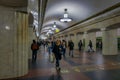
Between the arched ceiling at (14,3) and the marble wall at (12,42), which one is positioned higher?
the arched ceiling at (14,3)

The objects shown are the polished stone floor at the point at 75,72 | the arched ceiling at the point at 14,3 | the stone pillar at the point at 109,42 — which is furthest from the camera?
the stone pillar at the point at 109,42

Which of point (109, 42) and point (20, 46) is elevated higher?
point (109, 42)

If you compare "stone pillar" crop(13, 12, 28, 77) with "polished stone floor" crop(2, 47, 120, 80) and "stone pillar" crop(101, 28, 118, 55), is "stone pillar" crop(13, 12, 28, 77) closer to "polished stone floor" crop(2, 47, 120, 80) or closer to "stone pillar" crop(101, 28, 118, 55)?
"polished stone floor" crop(2, 47, 120, 80)

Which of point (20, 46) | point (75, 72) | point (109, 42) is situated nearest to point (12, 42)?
point (20, 46)

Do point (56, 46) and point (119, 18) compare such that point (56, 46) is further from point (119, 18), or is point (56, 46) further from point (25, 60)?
point (119, 18)

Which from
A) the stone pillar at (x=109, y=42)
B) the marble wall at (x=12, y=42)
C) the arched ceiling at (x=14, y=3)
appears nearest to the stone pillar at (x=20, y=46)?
the marble wall at (x=12, y=42)

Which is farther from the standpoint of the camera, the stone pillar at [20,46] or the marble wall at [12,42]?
the stone pillar at [20,46]

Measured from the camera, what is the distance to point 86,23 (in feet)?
62.0

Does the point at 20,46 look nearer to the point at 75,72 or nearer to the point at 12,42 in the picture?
the point at 12,42

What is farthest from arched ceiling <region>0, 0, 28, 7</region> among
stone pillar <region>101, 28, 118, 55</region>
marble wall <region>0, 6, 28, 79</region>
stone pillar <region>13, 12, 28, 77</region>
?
stone pillar <region>101, 28, 118, 55</region>

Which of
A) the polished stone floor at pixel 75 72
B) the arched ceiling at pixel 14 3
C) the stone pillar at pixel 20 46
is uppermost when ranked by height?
the arched ceiling at pixel 14 3

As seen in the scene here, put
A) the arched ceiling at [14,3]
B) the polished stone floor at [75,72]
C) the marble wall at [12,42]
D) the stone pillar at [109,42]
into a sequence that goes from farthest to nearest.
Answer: the stone pillar at [109,42] → the polished stone floor at [75,72] → the marble wall at [12,42] → the arched ceiling at [14,3]

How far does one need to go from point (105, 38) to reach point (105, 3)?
5.89m

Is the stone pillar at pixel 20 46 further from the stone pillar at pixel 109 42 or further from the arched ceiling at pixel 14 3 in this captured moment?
the stone pillar at pixel 109 42
